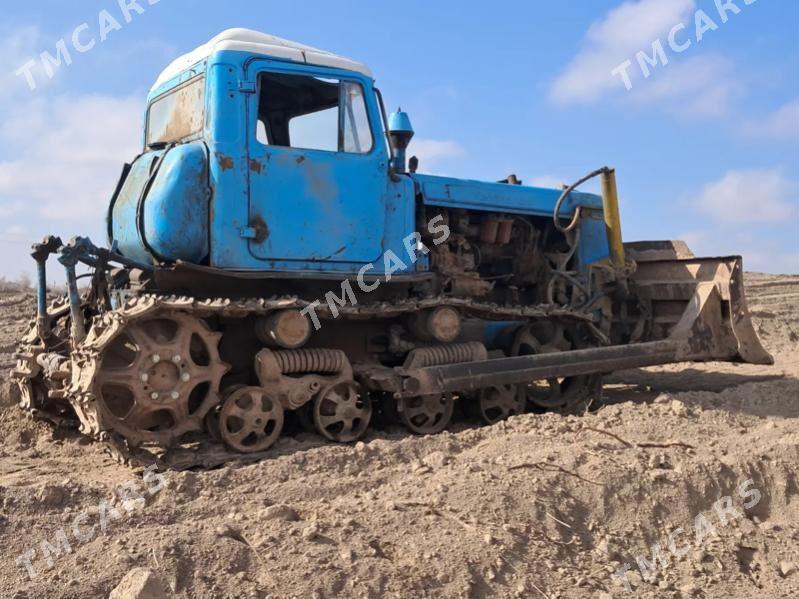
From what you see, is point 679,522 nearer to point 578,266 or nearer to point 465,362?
point 465,362

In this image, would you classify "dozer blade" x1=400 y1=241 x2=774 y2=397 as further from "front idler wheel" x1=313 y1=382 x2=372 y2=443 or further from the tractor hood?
the tractor hood

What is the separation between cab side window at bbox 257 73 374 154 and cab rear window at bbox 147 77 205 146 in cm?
48

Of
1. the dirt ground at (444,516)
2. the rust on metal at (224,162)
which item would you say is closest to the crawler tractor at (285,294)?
the rust on metal at (224,162)

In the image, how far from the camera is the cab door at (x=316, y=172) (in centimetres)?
623

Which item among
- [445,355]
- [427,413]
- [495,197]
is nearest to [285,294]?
[445,355]

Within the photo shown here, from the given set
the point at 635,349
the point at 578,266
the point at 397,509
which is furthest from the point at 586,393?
the point at 397,509

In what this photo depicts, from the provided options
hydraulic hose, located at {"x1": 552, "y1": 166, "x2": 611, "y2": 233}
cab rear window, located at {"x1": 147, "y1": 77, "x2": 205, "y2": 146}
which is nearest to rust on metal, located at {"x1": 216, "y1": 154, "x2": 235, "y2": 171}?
cab rear window, located at {"x1": 147, "y1": 77, "x2": 205, "y2": 146}

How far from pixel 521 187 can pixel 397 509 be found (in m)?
4.80

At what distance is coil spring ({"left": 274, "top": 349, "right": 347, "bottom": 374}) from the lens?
6.09m

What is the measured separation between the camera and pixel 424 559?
3816 mm

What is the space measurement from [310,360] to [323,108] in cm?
219

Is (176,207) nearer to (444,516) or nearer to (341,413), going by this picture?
(341,413)

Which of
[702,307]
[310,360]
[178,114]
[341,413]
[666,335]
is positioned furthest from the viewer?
[666,335]

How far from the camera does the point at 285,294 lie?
650 centimetres
